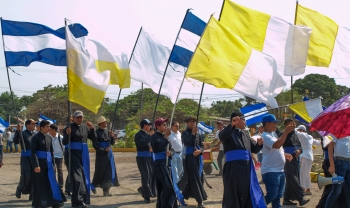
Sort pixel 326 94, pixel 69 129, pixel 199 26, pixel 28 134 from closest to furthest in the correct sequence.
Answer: pixel 69 129 < pixel 199 26 < pixel 28 134 < pixel 326 94

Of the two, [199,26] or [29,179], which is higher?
[199,26]

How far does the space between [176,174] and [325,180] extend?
3821 mm

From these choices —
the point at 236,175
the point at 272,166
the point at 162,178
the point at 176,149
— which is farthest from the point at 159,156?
the point at 236,175

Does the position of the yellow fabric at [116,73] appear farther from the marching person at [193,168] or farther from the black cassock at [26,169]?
the black cassock at [26,169]

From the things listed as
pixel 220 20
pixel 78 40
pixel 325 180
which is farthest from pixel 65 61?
pixel 325 180

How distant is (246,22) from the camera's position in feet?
32.2

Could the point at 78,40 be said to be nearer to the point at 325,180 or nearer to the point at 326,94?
the point at 325,180

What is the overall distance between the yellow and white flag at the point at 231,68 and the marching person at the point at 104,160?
4584 mm

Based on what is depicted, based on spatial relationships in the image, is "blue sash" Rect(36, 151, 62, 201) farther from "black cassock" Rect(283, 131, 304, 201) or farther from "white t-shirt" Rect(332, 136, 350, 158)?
"white t-shirt" Rect(332, 136, 350, 158)

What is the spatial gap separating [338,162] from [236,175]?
181 centimetres

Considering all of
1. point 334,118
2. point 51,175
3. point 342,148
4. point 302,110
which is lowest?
point 51,175

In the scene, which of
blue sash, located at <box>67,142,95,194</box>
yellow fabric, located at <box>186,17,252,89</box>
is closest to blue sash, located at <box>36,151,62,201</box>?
blue sash, located at <box>67,142,95,194</box>

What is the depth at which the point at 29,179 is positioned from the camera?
11.9 meters

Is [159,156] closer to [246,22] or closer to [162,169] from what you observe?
[162,169]
